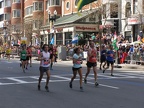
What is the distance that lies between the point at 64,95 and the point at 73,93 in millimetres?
590

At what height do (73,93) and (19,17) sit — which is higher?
(19,17)

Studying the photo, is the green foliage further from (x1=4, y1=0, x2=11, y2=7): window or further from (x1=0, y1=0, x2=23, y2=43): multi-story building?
(x1=4, y1=0, x2=11, y2=7): window

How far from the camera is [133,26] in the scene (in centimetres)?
3841

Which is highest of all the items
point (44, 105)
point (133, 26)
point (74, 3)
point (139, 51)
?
point (74, 3)

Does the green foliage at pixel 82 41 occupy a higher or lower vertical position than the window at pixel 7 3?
lower

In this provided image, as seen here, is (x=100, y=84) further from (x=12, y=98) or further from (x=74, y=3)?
(x=74, y=3)

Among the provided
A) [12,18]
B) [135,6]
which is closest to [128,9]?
[135,6]

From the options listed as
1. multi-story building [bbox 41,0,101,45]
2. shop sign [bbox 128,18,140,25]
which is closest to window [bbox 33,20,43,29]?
multi-story building [bbox 41,0,101,45]

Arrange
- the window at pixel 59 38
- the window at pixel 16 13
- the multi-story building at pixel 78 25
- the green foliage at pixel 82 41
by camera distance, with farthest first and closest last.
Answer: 1. the window at pixel 16 13
2. the window at pixel 59 38
3. the multi-story building at pixel 78 25
4. the green foliage at pixel 82 41

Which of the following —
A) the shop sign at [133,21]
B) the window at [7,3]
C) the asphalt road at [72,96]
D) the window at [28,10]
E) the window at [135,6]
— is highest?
the window at [7,3]

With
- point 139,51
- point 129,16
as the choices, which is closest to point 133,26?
point 129,16

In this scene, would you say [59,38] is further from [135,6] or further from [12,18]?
[12,18]

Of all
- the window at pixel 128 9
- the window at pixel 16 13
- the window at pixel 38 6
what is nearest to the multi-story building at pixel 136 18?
the window at pixel 128 9

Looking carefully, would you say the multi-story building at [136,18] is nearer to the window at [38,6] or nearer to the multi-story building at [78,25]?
the multi-story building at [78,25]
